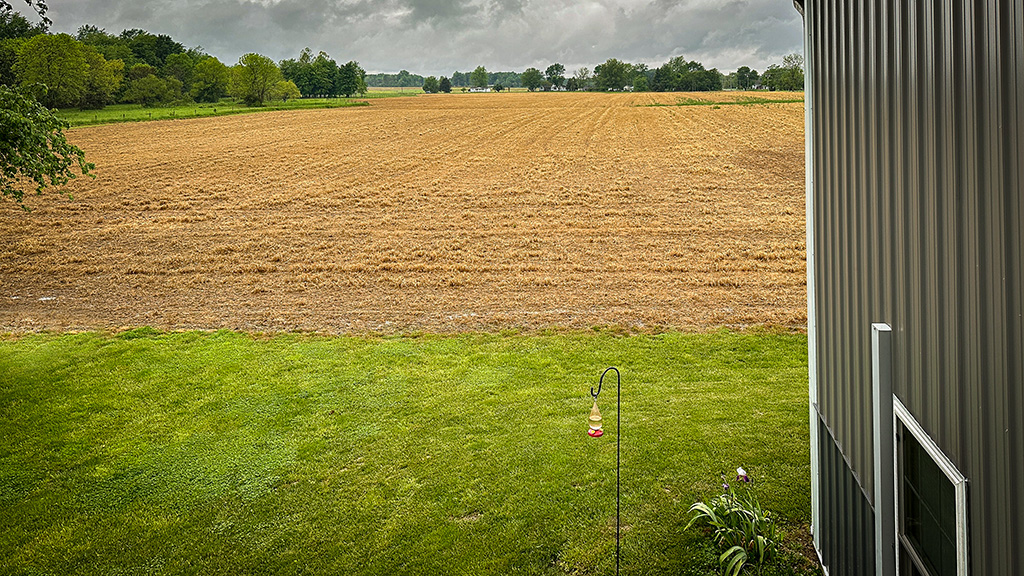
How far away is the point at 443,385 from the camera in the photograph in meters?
10.2

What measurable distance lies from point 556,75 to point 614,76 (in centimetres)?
1557

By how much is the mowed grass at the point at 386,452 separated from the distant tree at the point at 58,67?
54552 mm

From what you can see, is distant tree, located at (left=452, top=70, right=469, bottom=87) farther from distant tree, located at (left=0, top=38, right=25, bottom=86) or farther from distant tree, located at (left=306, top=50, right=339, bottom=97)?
distant tree, located at (left=0, top=38, right=25, bottom=86)

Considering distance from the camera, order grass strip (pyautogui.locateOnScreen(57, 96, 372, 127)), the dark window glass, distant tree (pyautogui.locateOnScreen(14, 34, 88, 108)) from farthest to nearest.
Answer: distant tree (pyautogui.locateOnScreen(14, 34, 88, 108)) < grass strip (pyautogui.locateOnScreen(57, 96, 372, 127)) < the dark window glass

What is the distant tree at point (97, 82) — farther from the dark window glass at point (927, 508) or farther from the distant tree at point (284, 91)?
the dark window glass at point (927, 508)

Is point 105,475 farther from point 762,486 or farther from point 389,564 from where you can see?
point 762,486

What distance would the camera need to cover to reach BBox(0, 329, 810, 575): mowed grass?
628 centimetres

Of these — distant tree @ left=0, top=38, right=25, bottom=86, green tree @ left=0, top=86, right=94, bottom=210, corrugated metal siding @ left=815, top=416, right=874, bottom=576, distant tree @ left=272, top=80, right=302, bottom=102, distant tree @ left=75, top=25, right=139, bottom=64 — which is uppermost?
distant tree @ left=75, top=25, right=139, bottom=64

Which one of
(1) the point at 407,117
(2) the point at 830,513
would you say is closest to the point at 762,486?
(2) the point at 830,513

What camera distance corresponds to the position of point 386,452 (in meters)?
8.14

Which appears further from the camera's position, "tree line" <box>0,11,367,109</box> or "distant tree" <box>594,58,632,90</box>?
"distant tree" <box>594,58,632,90</box>

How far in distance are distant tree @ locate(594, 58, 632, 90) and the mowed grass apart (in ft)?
380

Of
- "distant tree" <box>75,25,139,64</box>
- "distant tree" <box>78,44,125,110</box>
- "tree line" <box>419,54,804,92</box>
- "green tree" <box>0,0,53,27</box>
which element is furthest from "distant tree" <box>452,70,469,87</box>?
"green tree" <box>0,0,53,27</box>

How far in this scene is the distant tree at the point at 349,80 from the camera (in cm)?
10006
